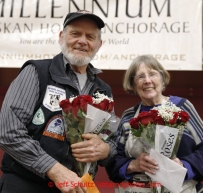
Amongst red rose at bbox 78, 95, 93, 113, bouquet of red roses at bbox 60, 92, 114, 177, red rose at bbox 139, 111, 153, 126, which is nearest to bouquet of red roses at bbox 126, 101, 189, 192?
red rose at bbox 139, 111, 153, 126

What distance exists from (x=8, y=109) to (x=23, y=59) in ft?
Result: 4.63

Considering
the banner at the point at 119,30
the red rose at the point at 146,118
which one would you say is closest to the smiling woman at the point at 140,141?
the red rose at the point at 146,118

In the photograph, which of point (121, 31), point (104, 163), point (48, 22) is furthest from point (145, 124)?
point (48, 22)

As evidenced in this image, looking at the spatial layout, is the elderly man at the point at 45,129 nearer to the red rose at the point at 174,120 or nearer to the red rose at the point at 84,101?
the red rose at the point at 84,101

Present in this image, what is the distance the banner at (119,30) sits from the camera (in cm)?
325

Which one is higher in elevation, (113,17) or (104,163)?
(113,17)

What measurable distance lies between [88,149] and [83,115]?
0.57 ft

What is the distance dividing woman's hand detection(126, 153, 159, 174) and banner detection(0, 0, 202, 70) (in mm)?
1117

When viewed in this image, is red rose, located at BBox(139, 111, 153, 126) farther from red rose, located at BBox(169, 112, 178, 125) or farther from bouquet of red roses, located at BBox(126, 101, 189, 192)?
red rose, located at BBox(169, 112, 178, 125)

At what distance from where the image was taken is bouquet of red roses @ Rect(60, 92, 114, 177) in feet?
6.64

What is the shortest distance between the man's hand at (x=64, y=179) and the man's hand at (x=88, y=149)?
0.11m

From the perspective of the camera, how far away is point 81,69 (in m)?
2.38

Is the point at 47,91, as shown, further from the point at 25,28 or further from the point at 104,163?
the point at 25,28

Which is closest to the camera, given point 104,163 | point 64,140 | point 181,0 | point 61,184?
point 61,184
